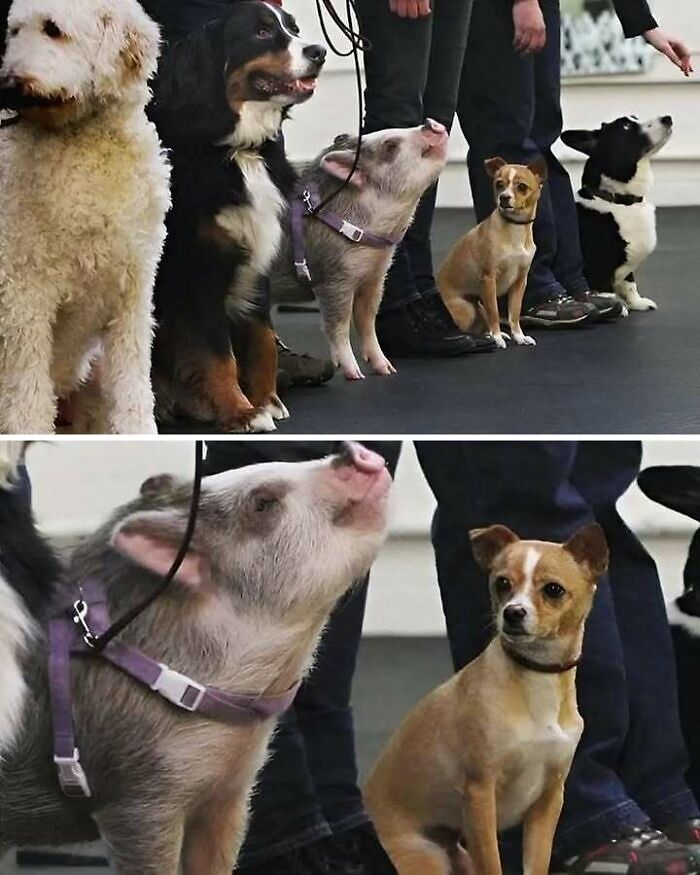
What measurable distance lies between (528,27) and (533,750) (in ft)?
3.09

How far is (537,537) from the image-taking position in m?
1.66

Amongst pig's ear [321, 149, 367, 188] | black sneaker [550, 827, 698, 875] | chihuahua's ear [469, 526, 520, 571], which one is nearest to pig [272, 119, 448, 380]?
pig's ear [321, 149, 367, 188]

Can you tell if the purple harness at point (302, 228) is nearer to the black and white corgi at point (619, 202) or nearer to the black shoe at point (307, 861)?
the black and white corgi at point (619, 202)

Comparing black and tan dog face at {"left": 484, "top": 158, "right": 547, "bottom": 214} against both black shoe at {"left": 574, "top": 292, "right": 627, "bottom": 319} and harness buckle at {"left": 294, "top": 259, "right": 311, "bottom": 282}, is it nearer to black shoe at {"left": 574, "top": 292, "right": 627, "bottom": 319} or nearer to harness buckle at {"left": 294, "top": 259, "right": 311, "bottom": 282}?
black shoe at {"left": 574, "top": 292, "right": 627, "bottom": 319}

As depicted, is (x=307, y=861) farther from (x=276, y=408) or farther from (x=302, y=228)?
(x=302, y=228)

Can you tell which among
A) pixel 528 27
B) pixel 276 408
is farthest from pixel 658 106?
pixel 276 408

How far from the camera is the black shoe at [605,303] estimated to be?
200cm

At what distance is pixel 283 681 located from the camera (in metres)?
1.64

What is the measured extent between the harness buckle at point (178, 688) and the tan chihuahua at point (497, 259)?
64cm

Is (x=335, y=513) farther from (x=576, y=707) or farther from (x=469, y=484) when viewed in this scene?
(x=576, y=707)

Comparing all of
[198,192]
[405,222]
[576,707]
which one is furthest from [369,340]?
[576,707]

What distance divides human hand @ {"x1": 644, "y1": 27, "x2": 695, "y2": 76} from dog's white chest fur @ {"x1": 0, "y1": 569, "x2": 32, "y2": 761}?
43.3 inches

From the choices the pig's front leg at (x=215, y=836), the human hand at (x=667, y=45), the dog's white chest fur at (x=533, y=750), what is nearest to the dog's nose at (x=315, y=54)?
the human hand at (x=667, y=45)

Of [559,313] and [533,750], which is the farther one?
[559,313]
